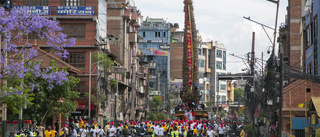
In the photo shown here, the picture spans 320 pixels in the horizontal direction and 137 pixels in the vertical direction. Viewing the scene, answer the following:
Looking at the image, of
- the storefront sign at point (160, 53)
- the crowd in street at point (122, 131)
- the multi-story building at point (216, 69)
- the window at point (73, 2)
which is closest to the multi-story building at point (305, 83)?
the crowd in street at point (122, 131)

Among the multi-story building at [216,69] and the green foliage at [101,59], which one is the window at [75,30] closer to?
the green foliage at [101,59]

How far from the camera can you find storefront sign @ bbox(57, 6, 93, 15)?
57.8 metres

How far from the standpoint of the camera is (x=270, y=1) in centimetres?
3206

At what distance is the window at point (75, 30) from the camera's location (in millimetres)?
58134

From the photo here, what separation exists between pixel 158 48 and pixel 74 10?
7337cm

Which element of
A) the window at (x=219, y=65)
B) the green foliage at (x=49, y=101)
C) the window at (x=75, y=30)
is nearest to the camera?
the green foliage at (x=49, y=101)

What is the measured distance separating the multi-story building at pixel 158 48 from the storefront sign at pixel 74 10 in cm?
6534

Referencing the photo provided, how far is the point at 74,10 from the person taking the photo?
57.9 metres

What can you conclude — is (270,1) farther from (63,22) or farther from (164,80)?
(164,80)

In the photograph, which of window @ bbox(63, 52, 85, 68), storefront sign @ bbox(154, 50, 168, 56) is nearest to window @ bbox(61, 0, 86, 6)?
window @ bbox(63, 52, 85, 68)

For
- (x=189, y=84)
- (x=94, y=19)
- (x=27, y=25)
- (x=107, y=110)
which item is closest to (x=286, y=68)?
(x=27, y=25)

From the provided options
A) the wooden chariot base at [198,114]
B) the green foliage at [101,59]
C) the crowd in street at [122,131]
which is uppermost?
the green foliage at [101,59]

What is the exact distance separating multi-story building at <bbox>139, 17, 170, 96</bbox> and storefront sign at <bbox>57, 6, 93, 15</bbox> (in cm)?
6534

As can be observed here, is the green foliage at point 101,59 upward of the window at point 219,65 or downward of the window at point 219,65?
downward
